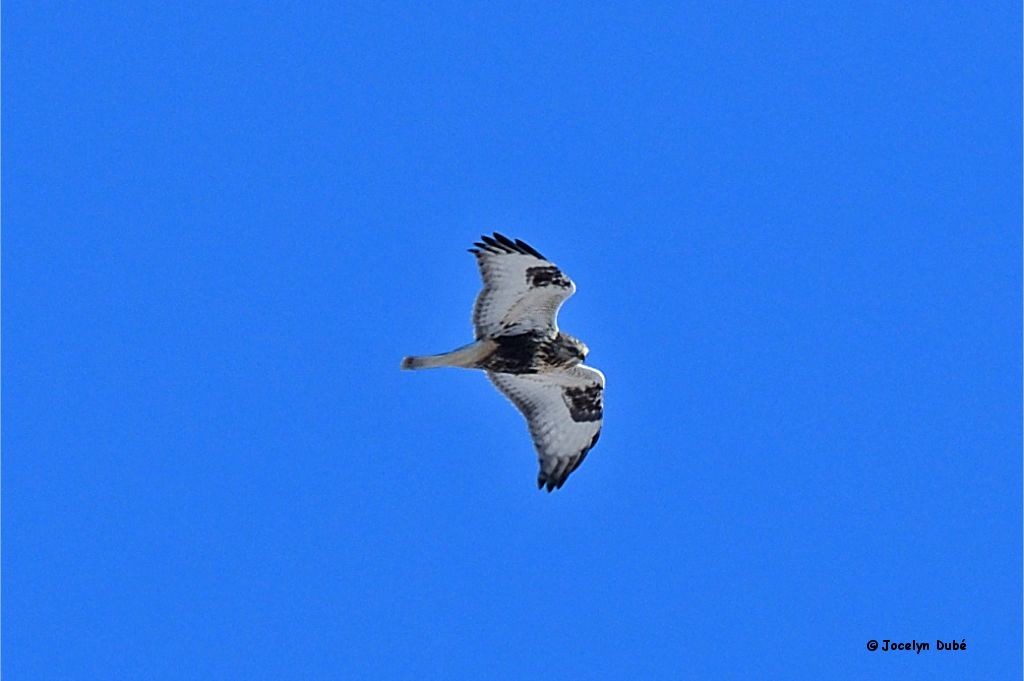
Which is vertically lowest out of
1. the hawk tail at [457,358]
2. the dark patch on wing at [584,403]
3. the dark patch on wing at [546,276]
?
the hawk tail at [457,358]

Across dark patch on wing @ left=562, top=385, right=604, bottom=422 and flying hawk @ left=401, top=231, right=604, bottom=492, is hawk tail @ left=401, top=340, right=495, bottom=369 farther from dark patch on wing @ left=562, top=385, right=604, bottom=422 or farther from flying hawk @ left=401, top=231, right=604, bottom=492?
dark patch on wing @ left=562, top=385, right=604, bottom=422

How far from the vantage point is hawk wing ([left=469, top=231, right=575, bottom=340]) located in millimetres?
20484

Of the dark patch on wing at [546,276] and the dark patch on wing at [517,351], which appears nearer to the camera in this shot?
the dark patch on wing at [546,276]

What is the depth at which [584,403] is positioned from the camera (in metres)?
22.0

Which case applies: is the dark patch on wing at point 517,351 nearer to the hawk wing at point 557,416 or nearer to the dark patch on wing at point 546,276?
the dark patch on wing at point 546,276

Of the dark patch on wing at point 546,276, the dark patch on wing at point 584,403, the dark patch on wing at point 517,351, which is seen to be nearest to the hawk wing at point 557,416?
the dark patch on wing at point 584,403

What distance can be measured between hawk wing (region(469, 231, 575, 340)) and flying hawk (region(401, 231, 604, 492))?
10 millimetres

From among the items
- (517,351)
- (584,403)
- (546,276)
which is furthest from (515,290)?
(584,403)

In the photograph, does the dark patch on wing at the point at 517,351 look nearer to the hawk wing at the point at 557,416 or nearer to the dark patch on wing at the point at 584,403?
the hawk wing at the point at 557,416

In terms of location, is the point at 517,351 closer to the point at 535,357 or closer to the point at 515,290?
the point at 535,357

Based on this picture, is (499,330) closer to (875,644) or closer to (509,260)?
(509,260)

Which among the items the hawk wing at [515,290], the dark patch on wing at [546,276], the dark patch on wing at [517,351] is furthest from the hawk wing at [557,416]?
the dark patch on wing at [546,276]

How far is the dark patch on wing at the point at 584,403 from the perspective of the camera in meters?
21.9

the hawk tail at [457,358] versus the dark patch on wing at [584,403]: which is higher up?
the dark patch on wing at [584,403]
